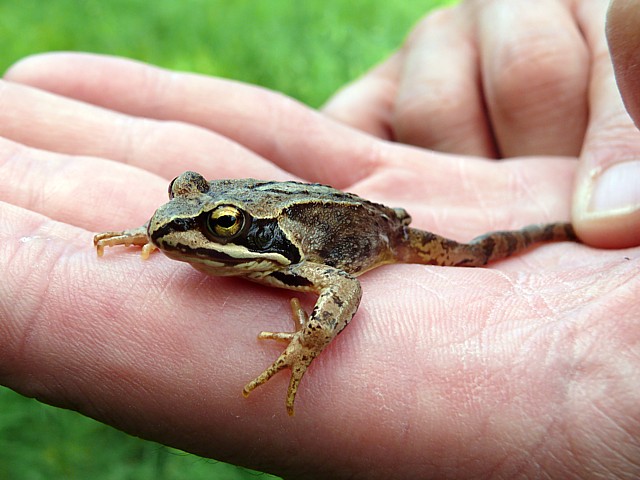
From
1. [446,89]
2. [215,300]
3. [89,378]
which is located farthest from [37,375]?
[446,89]

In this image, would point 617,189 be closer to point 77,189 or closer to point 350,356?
point 350,356

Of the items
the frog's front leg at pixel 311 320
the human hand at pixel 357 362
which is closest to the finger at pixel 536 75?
the human hand at pixel 357 362

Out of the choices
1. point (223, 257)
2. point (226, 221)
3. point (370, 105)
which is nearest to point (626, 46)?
point (226, 221)

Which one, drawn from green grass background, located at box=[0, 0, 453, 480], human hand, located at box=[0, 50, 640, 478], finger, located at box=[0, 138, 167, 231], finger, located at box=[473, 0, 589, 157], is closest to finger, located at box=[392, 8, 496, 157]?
finger, located at box=[473, 0, 589, 157]

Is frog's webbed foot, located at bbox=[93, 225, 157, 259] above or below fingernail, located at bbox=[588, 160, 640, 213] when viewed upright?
below

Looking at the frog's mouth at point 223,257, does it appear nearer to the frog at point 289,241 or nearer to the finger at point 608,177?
the frog at point 289,241

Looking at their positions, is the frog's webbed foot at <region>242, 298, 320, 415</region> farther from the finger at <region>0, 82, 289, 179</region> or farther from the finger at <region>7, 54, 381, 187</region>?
the finger at <region>7, 54, 381, 187</region>
